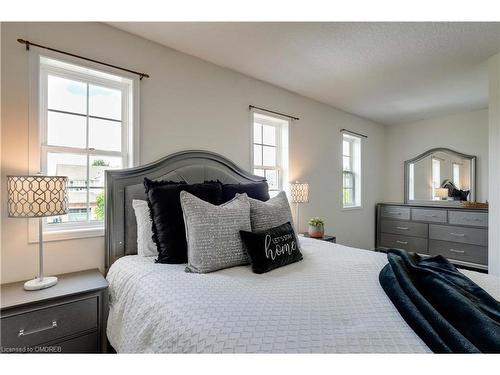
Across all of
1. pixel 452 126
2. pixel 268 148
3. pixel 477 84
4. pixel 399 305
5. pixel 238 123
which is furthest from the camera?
pixel 452 126

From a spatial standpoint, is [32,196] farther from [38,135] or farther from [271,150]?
[271,150]

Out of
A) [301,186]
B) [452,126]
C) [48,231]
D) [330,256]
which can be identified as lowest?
[330,256]

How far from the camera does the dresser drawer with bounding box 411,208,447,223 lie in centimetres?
407

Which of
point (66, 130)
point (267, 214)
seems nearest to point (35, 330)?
point (66, 130)

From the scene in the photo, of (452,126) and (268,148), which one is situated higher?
(452,126)

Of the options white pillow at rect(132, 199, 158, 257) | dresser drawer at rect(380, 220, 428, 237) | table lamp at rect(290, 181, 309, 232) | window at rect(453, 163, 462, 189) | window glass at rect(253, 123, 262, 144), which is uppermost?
window glass at rect(253, 123, 262, 144)

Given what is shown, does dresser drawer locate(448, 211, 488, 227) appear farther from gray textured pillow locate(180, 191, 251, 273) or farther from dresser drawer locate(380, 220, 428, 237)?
gray textured pillow locate(180, 191, 251, 273)

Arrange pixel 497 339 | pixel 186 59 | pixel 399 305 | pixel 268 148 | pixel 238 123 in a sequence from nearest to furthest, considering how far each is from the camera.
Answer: pixel 497 339
pixel 399 305
pixel 186 59
pixel 238 123
pixel 268 148

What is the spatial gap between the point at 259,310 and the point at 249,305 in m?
0.06

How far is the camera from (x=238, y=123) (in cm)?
286

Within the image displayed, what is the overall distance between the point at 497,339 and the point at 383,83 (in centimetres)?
303

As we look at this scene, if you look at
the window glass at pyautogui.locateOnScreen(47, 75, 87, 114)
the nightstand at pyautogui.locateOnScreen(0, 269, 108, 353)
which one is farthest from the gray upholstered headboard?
the window glass at pyautogui.locateOnScreen(47, 75, 87, 114)
